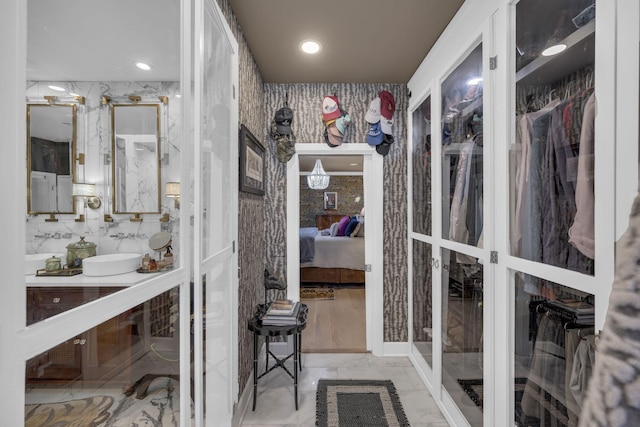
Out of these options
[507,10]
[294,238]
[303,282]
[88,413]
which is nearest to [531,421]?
[88,413]

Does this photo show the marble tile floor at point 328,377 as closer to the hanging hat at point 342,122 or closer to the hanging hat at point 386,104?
the hanging hat at point 342,122

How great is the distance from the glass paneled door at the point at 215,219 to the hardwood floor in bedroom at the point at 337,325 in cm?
147

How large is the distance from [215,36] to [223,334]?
5.11 ft

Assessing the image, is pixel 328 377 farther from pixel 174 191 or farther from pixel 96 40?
pixel 96 40

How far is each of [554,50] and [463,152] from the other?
792mm

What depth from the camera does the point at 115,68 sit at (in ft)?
2.60

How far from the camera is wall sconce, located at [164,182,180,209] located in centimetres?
110

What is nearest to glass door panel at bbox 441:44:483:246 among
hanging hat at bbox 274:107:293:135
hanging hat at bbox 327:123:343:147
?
hanging hat at bbox 327:123:343:147

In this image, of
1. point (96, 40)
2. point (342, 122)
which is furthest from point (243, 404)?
point (342, 122)

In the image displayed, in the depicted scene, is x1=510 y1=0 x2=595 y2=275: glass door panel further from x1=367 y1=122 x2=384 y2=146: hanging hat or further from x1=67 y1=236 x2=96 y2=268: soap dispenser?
x1=367 y1=122 x2=384 y2=146: hanging hat

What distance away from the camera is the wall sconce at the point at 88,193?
69 centimetres

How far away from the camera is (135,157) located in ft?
2.97

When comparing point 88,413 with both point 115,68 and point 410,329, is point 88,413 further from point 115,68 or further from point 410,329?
point 410,329

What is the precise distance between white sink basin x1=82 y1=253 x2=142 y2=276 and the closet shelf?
59.6 inches
